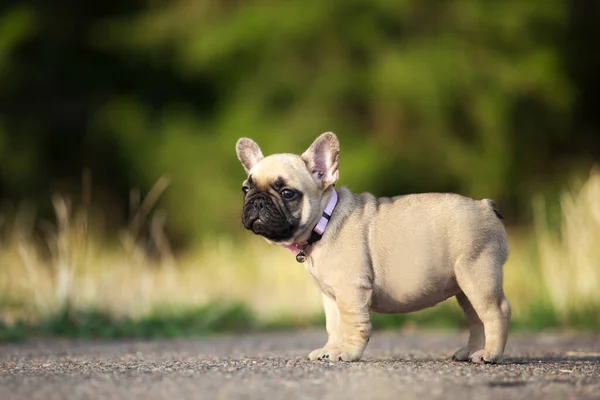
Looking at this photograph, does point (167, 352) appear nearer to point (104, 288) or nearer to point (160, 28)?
point (104, 288)

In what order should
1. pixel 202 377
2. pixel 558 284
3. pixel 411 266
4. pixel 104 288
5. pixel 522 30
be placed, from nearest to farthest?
pixel 202 377, pixel 411 266, pixel 104 288, pixel 558 284, pixel 522 30

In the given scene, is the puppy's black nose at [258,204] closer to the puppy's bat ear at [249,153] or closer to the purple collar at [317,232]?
the purple collar at [317,232]

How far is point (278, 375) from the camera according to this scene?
4.50 metres

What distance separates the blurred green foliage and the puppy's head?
1072 centimetres

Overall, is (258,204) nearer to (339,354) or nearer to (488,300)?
(339,354)

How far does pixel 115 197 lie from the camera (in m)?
20.6

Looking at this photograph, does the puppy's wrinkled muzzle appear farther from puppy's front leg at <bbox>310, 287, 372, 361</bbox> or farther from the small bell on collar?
puppy's front leg at <bbox>310, 287, 372, 361</bbox>

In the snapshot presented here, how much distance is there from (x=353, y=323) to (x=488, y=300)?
2.58 ft

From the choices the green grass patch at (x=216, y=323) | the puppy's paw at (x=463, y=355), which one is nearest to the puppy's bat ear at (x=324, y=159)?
the puppy's paw at (x=463, y=355)

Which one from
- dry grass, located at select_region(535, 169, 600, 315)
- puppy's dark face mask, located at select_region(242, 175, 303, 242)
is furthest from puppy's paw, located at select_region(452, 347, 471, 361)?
dry grass, located at select_region(535, 169, 600, 315)

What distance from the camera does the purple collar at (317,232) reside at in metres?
5.48

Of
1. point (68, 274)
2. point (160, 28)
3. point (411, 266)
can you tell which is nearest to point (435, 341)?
point (411, 266)

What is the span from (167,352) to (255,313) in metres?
3.09

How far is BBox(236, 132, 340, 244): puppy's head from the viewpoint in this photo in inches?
211
